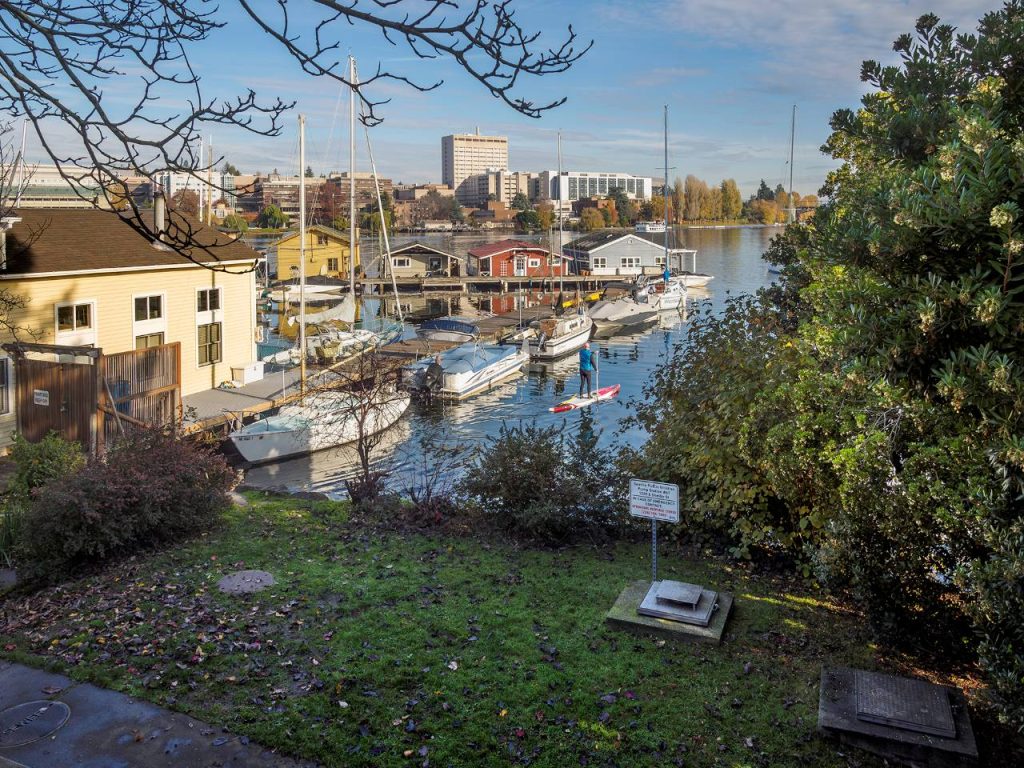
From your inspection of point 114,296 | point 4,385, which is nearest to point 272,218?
point 114,296

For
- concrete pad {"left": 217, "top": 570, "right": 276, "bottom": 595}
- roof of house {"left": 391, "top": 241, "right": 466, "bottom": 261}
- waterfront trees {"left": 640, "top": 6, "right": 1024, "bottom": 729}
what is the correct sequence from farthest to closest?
1. roof of house {"left": 391, "top": 241, "right": 466, "bottom": 261}
2. concrete pad {"left": 217, "top": 570, "right": 276, "bottom": 595}
3. waterfront trees {"left": 640, "top": 6, "right": 1024, "bottom": 729}

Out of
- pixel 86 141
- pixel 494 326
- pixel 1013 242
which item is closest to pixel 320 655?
pixel 86 141

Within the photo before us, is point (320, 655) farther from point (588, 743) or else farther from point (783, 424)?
point (783, 424)

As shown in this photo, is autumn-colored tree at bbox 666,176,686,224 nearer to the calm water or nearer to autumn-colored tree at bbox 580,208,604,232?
autumn-colored tree at bbox 580,208,604,232

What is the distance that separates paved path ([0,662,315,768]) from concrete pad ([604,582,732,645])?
3.20 metres

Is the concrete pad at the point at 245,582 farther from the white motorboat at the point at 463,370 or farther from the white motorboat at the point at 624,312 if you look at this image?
the white motorboat at the point at 624,312

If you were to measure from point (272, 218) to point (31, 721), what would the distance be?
379ft

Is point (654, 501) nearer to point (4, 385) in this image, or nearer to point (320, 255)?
point (4, 385)

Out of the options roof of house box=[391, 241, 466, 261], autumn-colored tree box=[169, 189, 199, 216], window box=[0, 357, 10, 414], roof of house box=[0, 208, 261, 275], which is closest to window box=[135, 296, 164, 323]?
roof of house box=[0, 208, 261, 275]

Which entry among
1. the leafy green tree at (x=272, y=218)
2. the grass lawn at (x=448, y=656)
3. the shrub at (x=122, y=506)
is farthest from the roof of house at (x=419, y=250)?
the grass lawn at (x=448, y=656)

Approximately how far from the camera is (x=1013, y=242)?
Answer: 434cm

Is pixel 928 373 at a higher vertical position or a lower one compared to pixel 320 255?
lower

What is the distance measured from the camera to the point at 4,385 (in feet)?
61.9

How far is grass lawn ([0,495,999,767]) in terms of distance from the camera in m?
5.88
